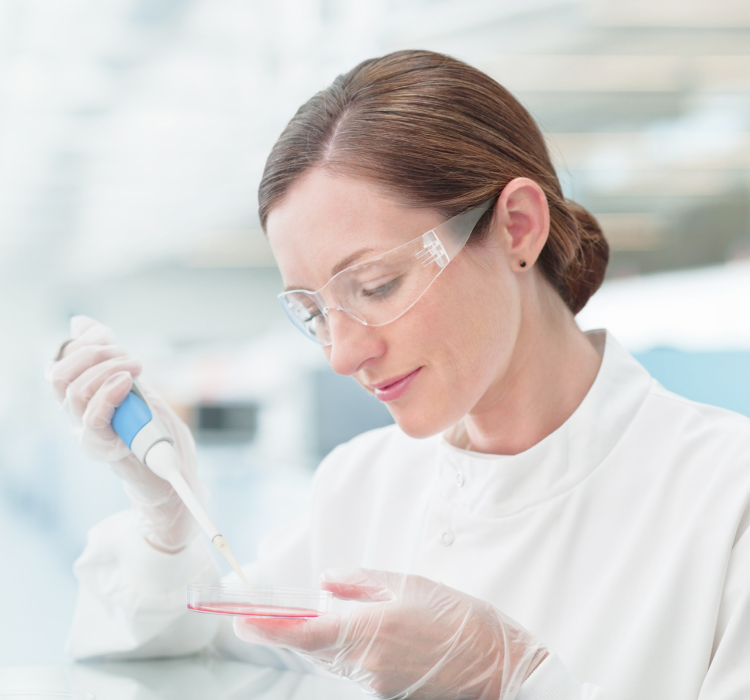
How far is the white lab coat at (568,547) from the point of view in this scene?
3.22ft

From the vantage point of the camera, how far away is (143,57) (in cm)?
476

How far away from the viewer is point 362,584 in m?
0.89

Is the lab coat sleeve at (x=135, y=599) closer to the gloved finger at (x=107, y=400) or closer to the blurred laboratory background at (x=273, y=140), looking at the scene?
the gloved finger at (x=107, y=400)

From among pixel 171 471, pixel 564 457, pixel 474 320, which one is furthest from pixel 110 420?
pixel 564 457

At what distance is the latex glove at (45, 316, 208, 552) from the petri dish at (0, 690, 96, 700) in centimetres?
35

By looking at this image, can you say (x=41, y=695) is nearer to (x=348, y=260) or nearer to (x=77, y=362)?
(x=77, y=362)

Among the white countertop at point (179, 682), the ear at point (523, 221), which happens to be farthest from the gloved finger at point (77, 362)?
the ear at point (523, 221)

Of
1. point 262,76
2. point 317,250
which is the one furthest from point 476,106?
point 262,76

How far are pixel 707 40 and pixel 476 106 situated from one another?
15.1ft

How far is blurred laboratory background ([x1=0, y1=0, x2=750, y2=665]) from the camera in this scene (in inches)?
162

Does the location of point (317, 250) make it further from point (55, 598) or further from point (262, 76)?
point (262, 76)

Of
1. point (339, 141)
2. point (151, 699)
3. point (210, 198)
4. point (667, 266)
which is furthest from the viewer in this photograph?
point (210, 198)

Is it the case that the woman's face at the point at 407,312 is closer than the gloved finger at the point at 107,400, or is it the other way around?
the woman's face at the point at 407,312

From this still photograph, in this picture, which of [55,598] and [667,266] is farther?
[667,266]
